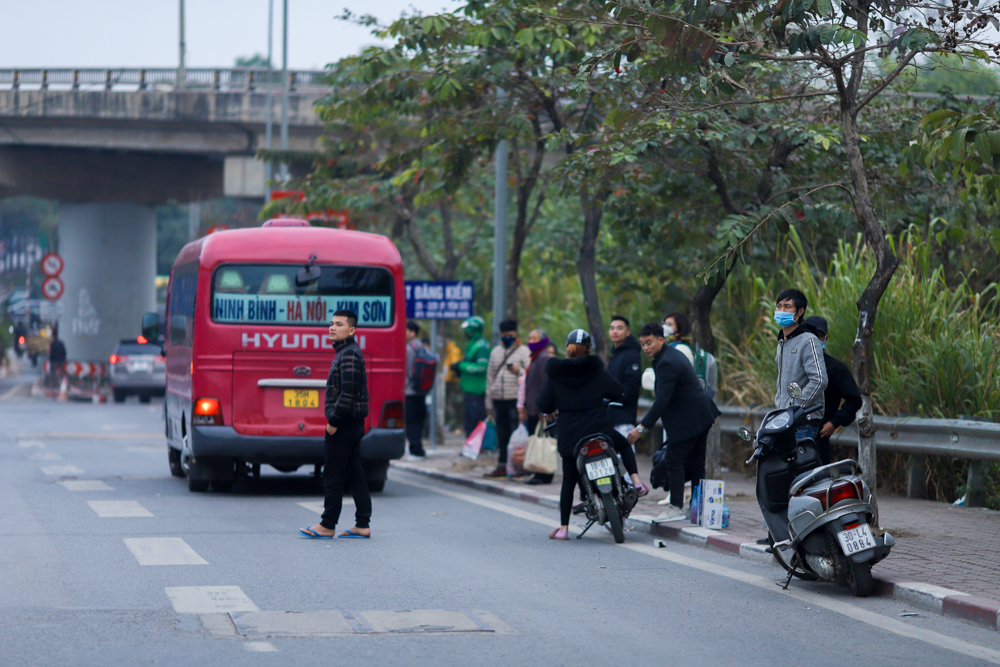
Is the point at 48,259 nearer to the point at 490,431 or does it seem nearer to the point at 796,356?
the point at 490,431

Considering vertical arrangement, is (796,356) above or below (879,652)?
above

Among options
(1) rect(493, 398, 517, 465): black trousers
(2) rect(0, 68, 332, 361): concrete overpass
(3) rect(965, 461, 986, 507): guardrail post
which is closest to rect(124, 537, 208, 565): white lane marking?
(1) rect(493, 398, 517, 465): black trousers

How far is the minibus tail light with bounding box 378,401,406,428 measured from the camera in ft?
44.2

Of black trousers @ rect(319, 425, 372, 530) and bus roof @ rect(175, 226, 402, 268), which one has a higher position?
bus roof @ rect(175, 226, 402, 268)

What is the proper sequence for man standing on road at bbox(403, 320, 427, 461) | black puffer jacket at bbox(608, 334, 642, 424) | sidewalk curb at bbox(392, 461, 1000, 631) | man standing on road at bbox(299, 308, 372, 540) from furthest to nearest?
1. man standing on road at bbox(403, 320, 427, 461)
2. black puffer jacket at bbox(608, 334, 642, 424)
3. man standing on road at bbox(299, 308, 372, 540)
4. sidewalk curb at bbox(392, 461, 1000, 631)

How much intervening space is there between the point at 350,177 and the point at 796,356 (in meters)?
15.9

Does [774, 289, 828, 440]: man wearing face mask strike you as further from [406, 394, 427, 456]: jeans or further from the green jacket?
[406, 394, 427, 456]: jeans

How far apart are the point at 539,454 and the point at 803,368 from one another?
19.7 ft

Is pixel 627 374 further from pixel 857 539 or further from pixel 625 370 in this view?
pixel 857 539

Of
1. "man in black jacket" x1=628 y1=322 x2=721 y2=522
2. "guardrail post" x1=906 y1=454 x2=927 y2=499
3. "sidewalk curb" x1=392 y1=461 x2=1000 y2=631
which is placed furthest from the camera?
"guardrail post" x1=906 y1=454 x2=927 y2=499

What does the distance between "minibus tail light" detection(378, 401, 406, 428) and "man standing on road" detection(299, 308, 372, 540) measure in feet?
10.7

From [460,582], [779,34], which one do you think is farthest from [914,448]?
[460,582]

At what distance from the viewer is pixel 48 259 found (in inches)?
1544

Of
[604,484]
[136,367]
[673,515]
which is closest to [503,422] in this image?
[673,515]
